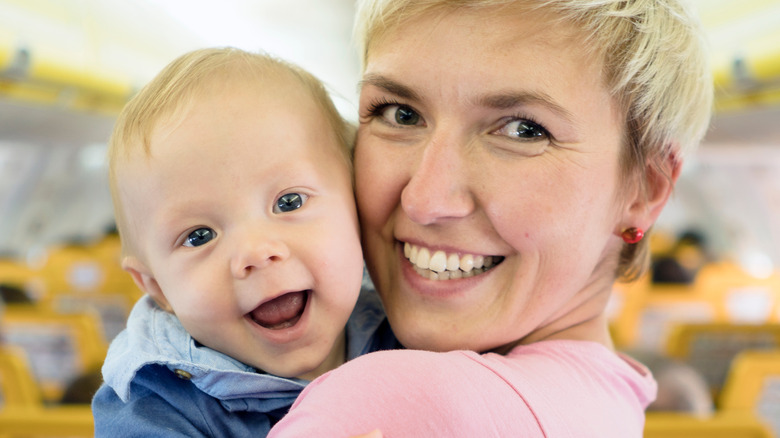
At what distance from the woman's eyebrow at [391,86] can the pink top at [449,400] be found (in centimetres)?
51

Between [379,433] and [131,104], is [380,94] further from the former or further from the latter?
[379,433]

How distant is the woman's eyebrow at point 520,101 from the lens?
121 centimetres

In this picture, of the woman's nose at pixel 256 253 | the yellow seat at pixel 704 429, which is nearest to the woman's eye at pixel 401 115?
the woman's nose at pixel 256 253

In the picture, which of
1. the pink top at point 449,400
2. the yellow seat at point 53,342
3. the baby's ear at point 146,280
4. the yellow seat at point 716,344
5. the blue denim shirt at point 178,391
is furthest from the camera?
the yellow seat at point 53,342


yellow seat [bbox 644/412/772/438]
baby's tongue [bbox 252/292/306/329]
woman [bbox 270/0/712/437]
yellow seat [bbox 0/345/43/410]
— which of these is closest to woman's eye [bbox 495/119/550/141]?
woman [bbox 270/0/712/437]

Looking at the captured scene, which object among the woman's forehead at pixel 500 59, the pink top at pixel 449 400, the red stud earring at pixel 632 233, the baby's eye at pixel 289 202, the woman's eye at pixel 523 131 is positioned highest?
the woman's forehead at pixel 500 59

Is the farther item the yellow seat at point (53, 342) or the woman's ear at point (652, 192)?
the yellow seat at point (53, 342)

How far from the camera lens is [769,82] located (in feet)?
12.7

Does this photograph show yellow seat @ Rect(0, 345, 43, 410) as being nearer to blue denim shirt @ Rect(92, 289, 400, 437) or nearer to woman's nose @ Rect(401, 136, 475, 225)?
blue denim shirt @ Rect(92, 289, 400, 437)

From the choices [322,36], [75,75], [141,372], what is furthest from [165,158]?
[322,36]

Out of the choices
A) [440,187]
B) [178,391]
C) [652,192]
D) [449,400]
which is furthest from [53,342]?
[449,400]

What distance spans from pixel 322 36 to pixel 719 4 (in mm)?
4845

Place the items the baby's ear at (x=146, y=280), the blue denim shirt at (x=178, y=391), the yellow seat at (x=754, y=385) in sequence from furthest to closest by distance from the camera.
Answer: the yellow seat at (x=754, y=385) < the baby's ear at (x=146, y=280) < the blue denim shirt at (x=178, y=391)

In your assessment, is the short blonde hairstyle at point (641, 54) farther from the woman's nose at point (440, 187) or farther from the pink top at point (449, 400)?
the pink top at point (449, 400)
